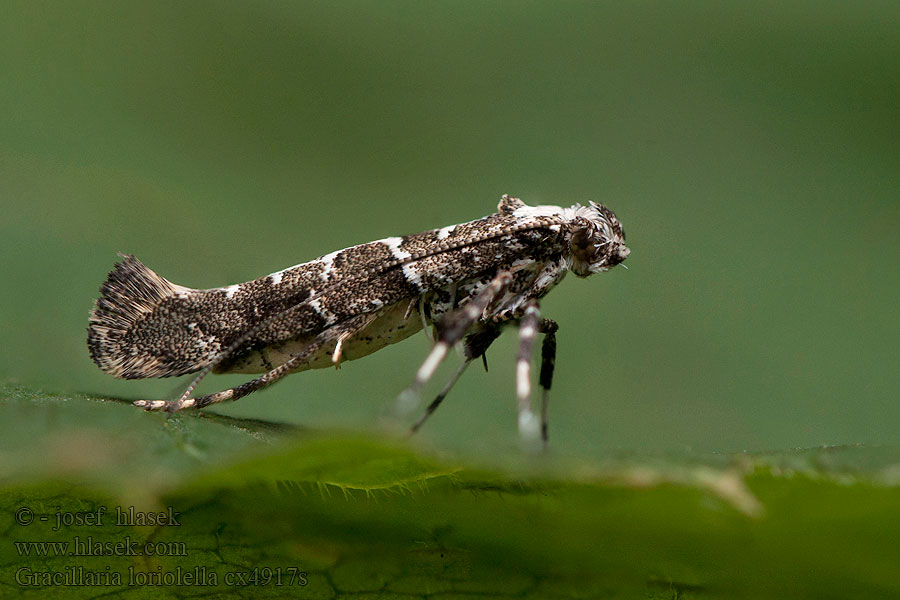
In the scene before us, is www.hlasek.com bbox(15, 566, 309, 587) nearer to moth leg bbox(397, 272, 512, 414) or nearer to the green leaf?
the green leaf

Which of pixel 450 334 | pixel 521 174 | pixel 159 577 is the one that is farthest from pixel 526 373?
pixel 521 174

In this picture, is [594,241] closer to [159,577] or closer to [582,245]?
[582,245]

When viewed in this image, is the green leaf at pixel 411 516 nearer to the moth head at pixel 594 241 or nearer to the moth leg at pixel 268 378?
the moth leg at pixel 268 378

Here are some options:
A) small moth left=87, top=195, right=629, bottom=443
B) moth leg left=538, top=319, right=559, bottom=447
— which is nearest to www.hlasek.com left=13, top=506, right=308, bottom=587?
small moth left=87, top=195, right=629, bottom=443

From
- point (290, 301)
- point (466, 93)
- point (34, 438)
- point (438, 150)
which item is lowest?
point (34, 438)

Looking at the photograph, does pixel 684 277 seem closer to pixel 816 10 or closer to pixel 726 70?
pixel 726 70

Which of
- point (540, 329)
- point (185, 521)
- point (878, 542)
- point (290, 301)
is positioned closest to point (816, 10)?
point (540, 329)
